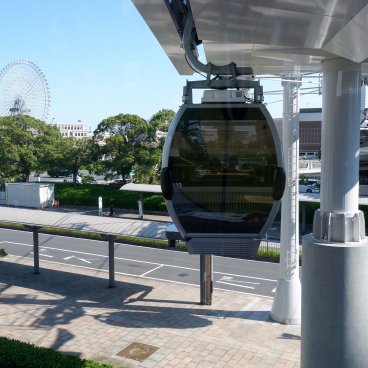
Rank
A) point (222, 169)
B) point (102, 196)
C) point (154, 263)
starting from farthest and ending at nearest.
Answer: point (102, 196)
point (154, 263)
point (222, 169)

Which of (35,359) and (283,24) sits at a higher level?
(283,24)

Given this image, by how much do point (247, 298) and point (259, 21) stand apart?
1102 cm

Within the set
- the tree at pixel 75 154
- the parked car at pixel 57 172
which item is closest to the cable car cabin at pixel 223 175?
the tree at pixel 75 154

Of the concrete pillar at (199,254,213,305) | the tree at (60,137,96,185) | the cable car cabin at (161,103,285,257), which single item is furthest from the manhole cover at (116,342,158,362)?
the tree at (60,137,96,185)

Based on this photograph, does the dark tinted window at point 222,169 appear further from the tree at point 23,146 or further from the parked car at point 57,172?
Answer: the parked car at point 57,172

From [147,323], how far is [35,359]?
4099 millimetres

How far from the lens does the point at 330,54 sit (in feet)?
14.1

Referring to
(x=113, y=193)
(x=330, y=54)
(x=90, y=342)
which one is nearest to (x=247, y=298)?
(x=90, y=342)

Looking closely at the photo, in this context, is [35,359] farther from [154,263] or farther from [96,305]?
[154,263]

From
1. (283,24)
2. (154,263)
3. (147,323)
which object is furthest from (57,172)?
(283,24)

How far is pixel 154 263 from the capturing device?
1869 cm

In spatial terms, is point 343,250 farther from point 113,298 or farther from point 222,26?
point 113,298

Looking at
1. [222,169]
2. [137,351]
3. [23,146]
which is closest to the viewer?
[222,169]

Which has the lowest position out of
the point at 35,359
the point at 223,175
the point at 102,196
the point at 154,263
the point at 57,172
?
the point at 154,263
